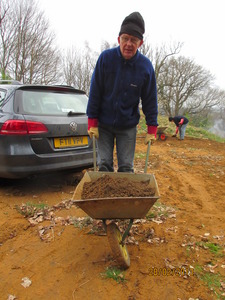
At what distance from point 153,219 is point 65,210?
121 centimetres

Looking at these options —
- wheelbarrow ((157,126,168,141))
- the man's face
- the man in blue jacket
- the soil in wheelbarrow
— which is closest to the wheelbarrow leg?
the soil in wheelbarrow

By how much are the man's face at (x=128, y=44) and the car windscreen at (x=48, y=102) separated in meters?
1.75

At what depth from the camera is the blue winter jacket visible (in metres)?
2.50

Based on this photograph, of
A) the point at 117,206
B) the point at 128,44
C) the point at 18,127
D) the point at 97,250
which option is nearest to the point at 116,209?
the point at 117,206

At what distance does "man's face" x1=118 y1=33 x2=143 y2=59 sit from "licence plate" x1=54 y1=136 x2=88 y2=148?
5.73 feet

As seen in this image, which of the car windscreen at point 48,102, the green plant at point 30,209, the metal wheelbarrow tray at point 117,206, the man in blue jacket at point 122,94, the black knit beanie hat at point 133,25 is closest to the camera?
the metal wheelbarrow tray at point 117,206

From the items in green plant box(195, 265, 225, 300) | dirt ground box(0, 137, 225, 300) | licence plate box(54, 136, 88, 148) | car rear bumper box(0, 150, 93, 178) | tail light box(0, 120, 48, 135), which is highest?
tail light box(0, 120, 48, 135)

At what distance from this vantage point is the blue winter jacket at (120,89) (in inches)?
98.3

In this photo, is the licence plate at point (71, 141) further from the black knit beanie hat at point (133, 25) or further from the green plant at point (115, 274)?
the green plant at point (115, 274)

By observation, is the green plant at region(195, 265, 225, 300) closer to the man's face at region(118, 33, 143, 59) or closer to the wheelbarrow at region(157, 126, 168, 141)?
the man's face at region(118, 33, 143, 59)

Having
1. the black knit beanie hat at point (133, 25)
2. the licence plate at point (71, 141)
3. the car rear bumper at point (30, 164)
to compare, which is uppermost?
the black knit beanie hat at point (133, 25)

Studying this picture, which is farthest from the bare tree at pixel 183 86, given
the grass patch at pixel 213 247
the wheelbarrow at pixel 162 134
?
the grass patch at pixel 213 247

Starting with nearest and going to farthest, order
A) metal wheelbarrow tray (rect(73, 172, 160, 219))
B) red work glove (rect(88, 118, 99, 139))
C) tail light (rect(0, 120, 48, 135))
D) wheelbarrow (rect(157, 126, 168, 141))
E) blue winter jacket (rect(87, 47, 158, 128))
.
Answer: metal wheelbarrow tray (rect(73, 172, 160, 219)) → blue winter jacket (rect(87, 47, 158, 128)) → red work glove (rect(88, 118, 99, 139)) → tail light (rect(0, 120, 48, 135)) → wheelbarrow (rect(157, 126, 168, 141))

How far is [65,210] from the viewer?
3363 millimetres
